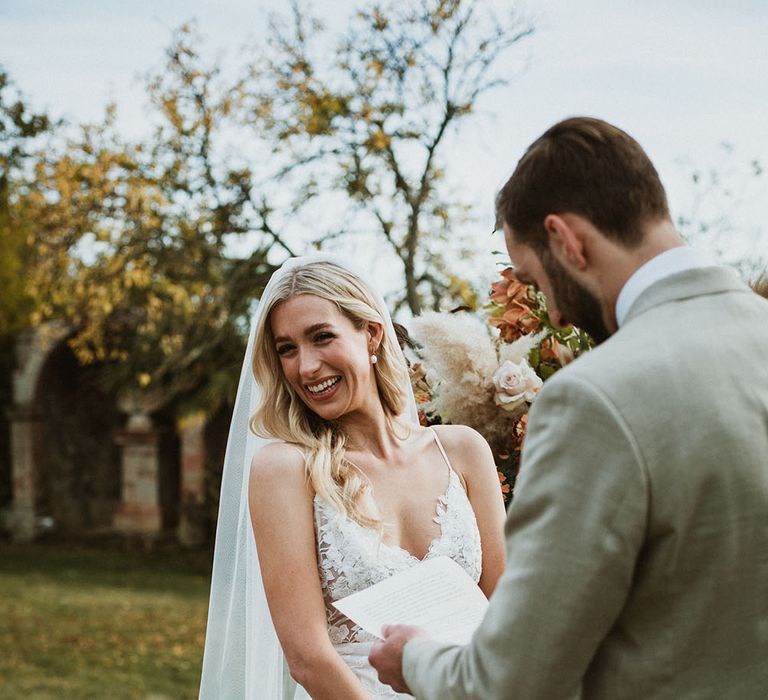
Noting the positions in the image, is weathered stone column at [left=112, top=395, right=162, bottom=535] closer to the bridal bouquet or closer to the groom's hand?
the bridal bouquet

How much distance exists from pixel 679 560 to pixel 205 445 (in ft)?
48.9

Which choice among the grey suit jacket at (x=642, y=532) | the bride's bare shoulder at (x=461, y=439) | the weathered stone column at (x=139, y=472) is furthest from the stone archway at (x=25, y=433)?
the grey suit jacket at (x=642, y=532)

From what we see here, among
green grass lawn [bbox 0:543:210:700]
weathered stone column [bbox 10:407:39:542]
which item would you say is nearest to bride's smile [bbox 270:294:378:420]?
green grass lawn [bbox 0:543:210:700]

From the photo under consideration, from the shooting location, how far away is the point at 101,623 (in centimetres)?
1055

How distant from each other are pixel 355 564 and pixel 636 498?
1.29m

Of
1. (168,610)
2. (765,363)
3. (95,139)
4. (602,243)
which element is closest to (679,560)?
(765,363)

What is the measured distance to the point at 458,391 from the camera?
3.00 m

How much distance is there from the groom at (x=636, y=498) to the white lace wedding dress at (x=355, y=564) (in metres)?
1.02

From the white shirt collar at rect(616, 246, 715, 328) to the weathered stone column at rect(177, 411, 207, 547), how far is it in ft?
45.9

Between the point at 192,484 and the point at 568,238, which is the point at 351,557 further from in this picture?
the point at 192,484

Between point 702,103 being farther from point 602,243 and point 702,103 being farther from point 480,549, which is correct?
point 602,243

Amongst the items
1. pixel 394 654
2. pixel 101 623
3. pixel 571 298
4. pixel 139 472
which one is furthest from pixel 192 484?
pixel 571 298

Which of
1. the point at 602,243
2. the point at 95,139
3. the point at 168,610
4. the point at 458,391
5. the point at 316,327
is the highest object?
the point at 95,139

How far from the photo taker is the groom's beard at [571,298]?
154cm
